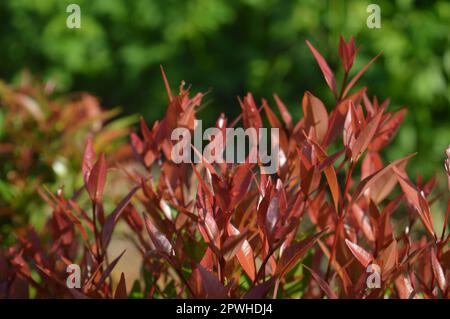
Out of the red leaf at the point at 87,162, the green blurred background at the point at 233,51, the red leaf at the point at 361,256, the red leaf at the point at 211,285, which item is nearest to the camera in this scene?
the red leaf at the point at 211,285

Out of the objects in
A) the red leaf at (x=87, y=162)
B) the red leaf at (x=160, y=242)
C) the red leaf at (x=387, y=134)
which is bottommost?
the red leaf at (x=160, y=242)

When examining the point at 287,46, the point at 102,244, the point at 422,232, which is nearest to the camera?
the point at 102,244

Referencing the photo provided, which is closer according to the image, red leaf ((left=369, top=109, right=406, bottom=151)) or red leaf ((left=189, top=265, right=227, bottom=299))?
red leaf ((left=189, top=265, right=227, bottom=299))

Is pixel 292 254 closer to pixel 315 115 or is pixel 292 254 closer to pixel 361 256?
pixel 361 256

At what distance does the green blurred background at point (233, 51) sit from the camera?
19.0ft

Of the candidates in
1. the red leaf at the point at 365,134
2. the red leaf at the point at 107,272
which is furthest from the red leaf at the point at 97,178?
the red leaf at the point at 365,134

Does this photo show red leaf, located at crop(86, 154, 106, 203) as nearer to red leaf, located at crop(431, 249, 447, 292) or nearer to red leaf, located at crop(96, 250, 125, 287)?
red leaf, located at crop(96, 250, 125, 287)

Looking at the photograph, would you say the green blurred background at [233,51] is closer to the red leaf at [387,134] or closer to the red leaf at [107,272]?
the red leaf at [387,134]

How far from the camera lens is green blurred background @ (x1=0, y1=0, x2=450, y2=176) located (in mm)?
5777

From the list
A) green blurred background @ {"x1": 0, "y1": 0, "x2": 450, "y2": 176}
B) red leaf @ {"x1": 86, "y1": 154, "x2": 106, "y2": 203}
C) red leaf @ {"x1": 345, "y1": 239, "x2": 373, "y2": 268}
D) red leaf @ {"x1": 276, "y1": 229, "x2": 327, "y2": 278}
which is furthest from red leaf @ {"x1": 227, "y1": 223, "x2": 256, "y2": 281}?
green blurred background @ {"x1": 0, "y1": 0, "x2": 450, "y2": 176}
